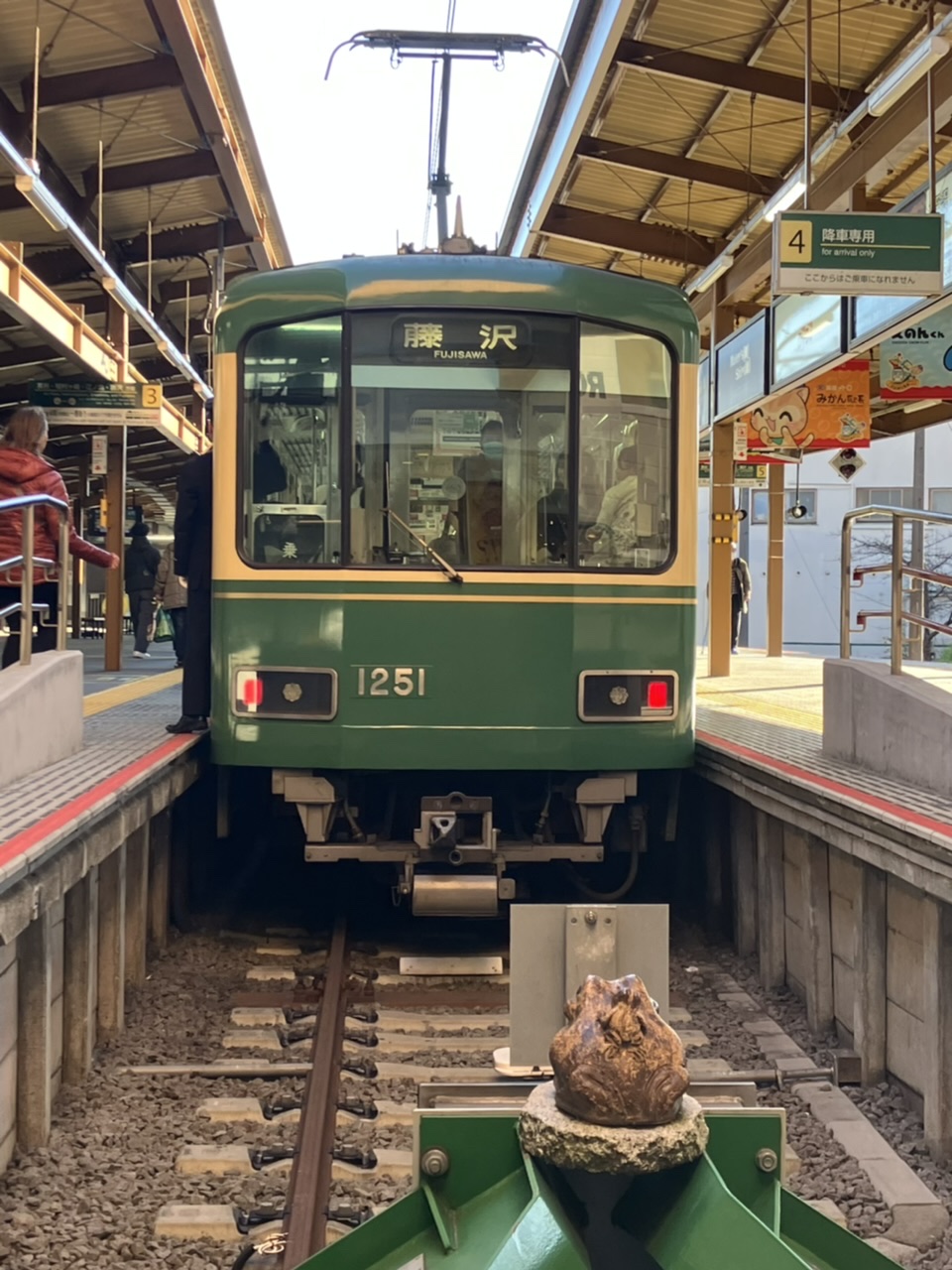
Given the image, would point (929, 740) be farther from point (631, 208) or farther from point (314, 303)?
point (631, 208)

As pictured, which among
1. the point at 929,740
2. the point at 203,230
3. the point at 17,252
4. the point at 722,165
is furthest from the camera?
the point at 203,230

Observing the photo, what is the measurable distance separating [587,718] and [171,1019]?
7.11 ft

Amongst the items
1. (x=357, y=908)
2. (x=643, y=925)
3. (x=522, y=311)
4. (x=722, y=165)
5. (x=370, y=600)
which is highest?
(x=722, y=165)

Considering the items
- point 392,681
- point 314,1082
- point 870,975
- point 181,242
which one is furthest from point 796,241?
point 181,242

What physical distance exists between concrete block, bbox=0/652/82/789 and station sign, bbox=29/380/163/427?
551cm

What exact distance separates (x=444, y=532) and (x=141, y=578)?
33.3ft

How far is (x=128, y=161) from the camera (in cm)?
1095

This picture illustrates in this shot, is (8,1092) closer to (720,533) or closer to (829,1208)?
(829,1208)

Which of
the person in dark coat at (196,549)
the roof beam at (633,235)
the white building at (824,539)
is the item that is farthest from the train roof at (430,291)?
the white building at (824,539)

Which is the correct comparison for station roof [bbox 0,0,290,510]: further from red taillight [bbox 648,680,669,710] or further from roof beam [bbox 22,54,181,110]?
red taillight [bbox 648,680,669,710]

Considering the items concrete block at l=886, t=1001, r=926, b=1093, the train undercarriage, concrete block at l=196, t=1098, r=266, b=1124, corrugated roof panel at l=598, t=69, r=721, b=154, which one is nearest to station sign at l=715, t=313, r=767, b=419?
corrugated roof panel at l=598, t=69, r=721, b=154

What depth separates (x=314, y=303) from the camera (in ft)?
19.4

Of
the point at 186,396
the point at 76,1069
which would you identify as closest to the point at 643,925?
the point at 76,1069

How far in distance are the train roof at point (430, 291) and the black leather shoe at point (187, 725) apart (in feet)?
6.41
